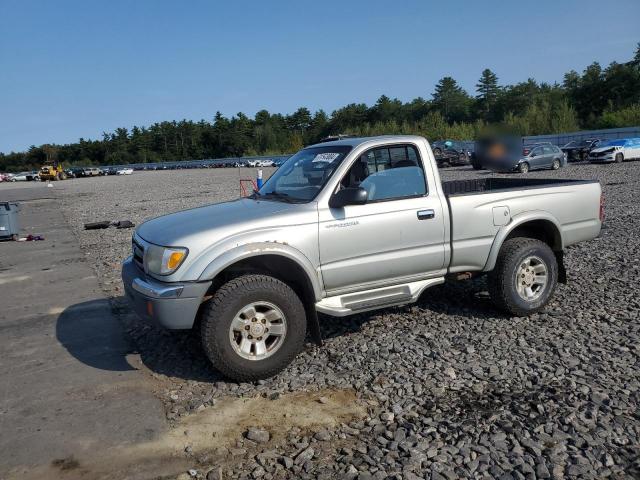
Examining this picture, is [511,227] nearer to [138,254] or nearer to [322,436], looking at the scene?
[322,436]

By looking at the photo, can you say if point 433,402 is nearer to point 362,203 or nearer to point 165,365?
point 362,203

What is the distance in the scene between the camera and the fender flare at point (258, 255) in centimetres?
425

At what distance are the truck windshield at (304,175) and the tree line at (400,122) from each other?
854 centimetres

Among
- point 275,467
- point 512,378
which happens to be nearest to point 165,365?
point 275,467

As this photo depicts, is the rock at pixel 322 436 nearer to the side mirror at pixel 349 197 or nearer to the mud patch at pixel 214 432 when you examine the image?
the mud patch at pixel 214 432

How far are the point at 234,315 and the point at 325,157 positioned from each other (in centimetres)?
188

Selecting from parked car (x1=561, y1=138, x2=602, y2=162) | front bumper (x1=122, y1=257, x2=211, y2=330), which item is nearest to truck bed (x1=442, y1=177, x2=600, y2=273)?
front bumper (x1=122, y1=257, x2=211, y2=330)

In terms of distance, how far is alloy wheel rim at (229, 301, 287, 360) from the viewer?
4.39m

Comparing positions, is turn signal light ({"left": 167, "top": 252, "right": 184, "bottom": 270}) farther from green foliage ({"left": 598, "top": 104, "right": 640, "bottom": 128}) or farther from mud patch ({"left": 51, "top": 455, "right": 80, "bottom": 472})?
green foliage ({"left": 598, "top": 104, "right": 640, "bottom": 128})

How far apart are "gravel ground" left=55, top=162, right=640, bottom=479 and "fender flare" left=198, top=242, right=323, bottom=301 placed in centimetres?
86

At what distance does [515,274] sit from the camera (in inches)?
219

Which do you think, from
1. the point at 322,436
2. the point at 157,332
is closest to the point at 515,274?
the point at 322,436

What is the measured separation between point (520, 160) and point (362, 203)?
25063mm

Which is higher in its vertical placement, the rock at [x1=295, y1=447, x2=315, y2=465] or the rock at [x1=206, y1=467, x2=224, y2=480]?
the rock at [x1=206, y1=467, x2=224, y2=480]
